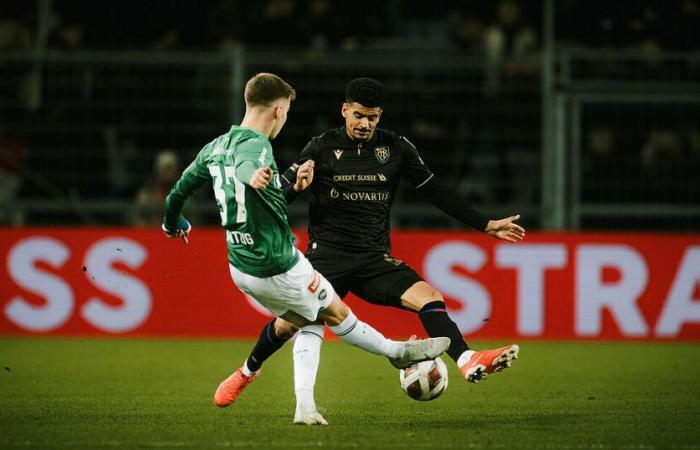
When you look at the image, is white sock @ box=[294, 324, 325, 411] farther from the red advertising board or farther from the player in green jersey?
the red advertising board

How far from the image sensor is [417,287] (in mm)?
6848

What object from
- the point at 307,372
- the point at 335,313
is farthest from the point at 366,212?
the point at 307,372

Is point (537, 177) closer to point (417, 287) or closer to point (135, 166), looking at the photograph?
point (135, 166)

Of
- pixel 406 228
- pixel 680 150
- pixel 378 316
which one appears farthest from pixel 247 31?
→ pixel 680 150

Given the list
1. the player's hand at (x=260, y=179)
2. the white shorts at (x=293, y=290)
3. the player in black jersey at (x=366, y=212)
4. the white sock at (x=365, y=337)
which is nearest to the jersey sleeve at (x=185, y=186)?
the white shorts at (x=293, y=290)

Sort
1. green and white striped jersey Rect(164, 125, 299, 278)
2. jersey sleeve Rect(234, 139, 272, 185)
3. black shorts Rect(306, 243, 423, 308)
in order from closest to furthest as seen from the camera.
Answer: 1. jersey sleeve Rect(234, 139, 272, 185)
2. green and white striped jersey Rect(164, 125, 299, 278)
3. black shorts Rect(306, 243, 423, 308)

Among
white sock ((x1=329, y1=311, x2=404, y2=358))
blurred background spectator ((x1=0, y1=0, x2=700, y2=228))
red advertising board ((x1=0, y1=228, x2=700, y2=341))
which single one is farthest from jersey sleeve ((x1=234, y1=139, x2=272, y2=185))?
blurred background spectator ((x1=0, y1=0, x2=700, y2=228))

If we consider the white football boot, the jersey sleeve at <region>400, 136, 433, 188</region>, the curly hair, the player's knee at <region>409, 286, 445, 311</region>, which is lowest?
the white football boot

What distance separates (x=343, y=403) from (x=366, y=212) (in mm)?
1222

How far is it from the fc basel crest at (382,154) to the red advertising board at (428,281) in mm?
4552

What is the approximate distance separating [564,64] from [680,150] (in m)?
1.60

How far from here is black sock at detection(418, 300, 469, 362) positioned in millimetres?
6652

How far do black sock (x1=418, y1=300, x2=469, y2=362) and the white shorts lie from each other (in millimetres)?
796

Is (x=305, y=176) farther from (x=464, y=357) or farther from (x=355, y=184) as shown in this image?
(x=464, y=357)
